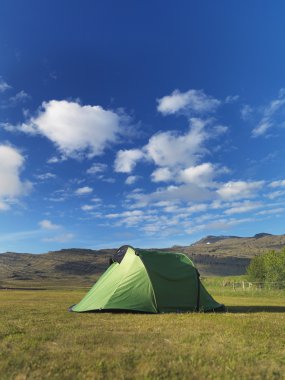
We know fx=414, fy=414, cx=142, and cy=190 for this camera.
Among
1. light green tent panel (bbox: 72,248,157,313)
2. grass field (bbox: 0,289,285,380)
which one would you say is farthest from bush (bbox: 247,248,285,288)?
grass field (bbox: 0,289,285,380)

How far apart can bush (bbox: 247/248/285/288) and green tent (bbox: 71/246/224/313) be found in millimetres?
67621

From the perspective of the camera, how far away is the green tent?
59.2 feet

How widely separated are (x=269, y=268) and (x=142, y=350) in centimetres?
8768

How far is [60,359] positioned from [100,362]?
0.84 meters

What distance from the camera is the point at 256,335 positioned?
1082 centimetres

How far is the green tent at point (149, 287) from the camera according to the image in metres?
18.0

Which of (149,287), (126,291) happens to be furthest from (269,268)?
(126,291)

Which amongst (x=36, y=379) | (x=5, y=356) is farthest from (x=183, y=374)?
(x=5, y=356)

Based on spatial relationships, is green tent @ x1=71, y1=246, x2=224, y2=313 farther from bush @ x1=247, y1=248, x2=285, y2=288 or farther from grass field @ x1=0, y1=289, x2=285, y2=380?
bush @ x1=247, y1=248, x2=285, y2=288

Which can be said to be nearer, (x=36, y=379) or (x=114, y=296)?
(x=36, y=379)

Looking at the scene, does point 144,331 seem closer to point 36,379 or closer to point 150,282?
point 36,379

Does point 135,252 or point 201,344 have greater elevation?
point 135,252

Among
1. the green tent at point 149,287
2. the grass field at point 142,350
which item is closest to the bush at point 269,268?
the green tent at point 149,287

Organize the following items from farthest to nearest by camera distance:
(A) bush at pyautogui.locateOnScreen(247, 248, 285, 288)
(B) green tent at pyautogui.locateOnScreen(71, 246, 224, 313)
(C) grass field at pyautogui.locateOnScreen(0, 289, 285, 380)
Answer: (A) bush at pyautogui.locateOnScreen(247, 248, 285, 288) → (B) green tent at pyautogui.locateOnScreen(71, 246, 224, 313) → (C) grass field at pyautogui.locateOnScreen(0, 289, 285, 380)
